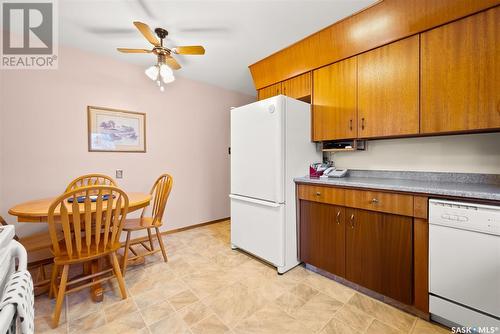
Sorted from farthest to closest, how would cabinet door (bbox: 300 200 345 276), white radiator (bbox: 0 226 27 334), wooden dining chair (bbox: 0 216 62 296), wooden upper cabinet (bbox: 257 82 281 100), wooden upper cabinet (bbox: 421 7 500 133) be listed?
wooden upper cabinet (bbox: 257 82 281 100) < cabinet door (bbox: 300 200 345 276) < wooden dining chair (bbox: 0 216 62 296) < wooden upper cabinet (bbox: 421 7 500 133) < white radiator (bbox: 0 226 27 334)

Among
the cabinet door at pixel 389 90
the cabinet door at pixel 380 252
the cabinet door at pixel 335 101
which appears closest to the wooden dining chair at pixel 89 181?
the cabinet door at pixel 335 101

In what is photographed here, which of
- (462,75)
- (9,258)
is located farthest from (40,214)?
(462,75)

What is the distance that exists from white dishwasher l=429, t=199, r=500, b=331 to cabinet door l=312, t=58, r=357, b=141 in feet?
3.29

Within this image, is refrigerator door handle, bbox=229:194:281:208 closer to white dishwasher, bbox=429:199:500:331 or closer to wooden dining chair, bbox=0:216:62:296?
white dishwasher, bbox=429:199:500:331

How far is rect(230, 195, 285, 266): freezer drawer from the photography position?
200 centimetres

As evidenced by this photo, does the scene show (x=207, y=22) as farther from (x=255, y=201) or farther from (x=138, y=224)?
(x=138, y=224)

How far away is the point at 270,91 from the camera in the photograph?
273cm

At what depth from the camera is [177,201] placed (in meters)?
3.20

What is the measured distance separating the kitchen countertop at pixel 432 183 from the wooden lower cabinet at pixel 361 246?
0.21m

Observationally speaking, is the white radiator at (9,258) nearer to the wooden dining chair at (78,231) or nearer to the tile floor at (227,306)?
the wooden dining chair at (78,231)

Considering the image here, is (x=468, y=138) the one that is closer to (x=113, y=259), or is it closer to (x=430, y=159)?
(x=430, y=159)

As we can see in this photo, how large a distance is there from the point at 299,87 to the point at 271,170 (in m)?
1.08

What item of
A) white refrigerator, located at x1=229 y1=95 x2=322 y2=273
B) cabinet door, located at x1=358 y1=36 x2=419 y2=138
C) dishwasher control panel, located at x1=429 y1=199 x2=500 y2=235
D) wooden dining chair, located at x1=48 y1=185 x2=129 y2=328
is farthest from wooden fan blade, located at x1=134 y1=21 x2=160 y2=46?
dishwasher control panel, located at x1=429 y1=199 x2=500 y2=235

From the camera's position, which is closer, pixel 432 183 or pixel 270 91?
pixel 432 183
